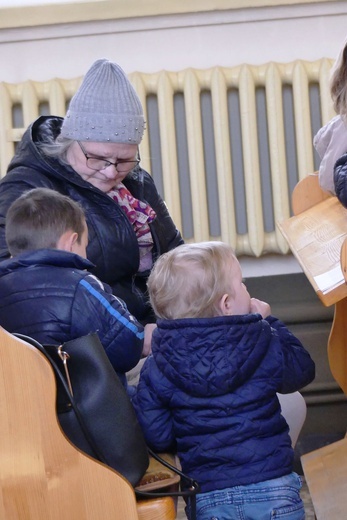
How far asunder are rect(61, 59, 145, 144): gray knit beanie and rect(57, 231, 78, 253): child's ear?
0.50 meters

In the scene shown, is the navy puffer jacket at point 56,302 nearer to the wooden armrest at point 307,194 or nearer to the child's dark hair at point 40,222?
the child's dark hair at point 40,222

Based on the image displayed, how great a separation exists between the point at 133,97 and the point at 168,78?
3.69 ft

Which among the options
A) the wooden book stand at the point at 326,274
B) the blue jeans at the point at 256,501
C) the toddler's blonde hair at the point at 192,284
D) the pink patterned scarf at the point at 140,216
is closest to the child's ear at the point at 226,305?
the toddler's blonde hair at the point at 192,284

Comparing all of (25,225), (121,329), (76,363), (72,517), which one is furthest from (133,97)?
(72,517)

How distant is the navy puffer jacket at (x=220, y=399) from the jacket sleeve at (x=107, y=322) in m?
0.05

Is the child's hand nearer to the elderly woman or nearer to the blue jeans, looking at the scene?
the blue jeans

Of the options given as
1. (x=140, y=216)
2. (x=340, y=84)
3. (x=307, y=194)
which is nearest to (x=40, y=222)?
(x=140, y=216)

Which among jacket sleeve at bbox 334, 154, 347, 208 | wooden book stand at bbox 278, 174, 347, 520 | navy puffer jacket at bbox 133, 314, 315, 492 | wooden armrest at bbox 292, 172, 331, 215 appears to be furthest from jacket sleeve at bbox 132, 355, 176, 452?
wooden armrest at bbox 292, 172, 331, 215

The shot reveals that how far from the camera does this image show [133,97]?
2227 mm

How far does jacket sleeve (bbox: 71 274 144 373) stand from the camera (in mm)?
1548

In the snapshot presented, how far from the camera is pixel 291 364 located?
1.64 m

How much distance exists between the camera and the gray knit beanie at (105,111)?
215 centimetres

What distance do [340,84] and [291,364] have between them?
676mm

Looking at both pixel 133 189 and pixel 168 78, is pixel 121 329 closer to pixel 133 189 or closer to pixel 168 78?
pixel 133 189
